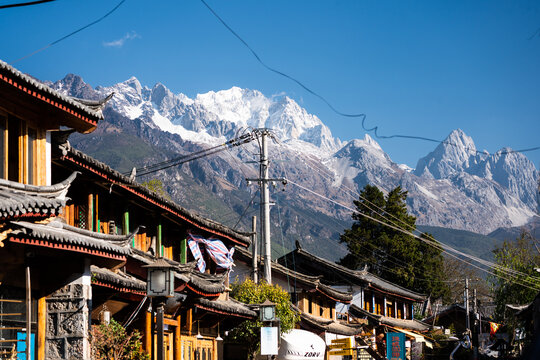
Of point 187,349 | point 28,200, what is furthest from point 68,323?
point 187,349

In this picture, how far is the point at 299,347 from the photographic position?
35.2m

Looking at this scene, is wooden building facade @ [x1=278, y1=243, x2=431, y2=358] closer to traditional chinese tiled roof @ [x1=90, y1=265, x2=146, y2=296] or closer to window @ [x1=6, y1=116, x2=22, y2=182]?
traditional chinese tiled roof @ [x1=90, y1=265, x2=146, y2=296]

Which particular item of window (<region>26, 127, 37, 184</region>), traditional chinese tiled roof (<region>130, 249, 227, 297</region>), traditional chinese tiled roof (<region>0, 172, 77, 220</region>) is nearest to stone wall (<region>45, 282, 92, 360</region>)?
traditional chinese tiled roof (<region>130, 249, 227, 297</region>)

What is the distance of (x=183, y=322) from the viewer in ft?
87.5

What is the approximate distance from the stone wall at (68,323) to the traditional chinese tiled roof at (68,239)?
106 centimetres

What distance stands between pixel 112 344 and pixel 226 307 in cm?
1053

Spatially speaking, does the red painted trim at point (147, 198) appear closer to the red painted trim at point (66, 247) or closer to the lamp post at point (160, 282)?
the red painted trim at point (66, 247)

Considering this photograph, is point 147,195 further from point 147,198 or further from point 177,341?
point 177,341

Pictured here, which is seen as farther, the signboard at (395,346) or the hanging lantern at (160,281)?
the signboard at (395,346)

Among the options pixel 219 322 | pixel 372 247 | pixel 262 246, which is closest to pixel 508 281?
pixel 372 247

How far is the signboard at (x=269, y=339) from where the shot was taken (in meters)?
26.8

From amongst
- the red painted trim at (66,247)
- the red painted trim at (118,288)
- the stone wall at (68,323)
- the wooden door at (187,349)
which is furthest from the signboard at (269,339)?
the stone wall at (68,323)

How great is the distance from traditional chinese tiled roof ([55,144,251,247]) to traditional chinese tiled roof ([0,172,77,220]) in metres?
3.15

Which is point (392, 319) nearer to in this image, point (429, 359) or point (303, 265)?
point (429, 359)
